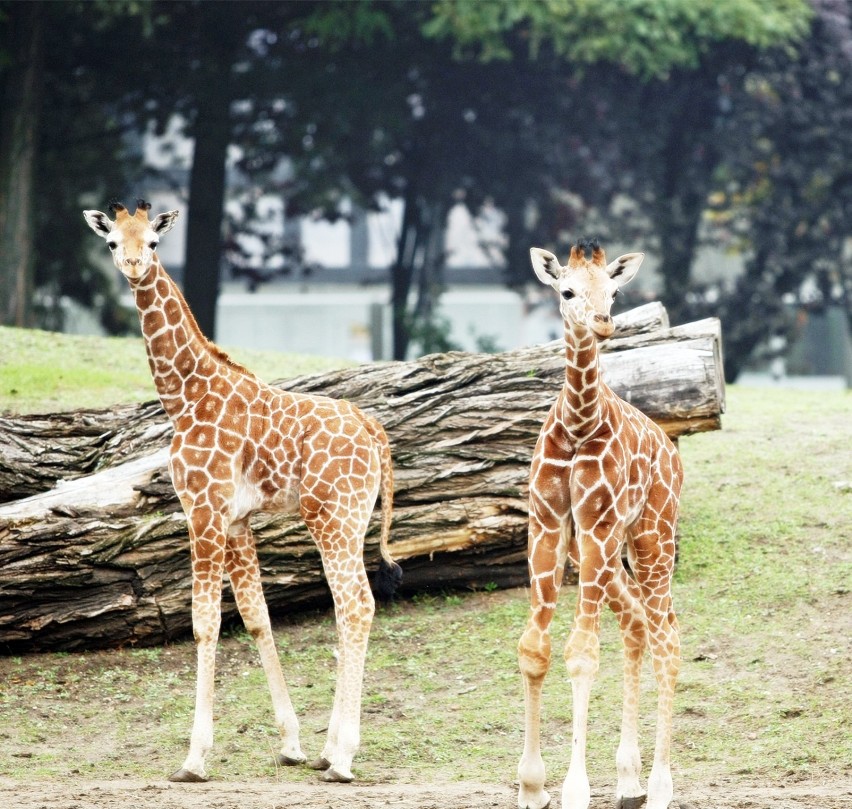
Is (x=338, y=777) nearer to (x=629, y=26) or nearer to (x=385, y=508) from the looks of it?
(x=385, y=508)

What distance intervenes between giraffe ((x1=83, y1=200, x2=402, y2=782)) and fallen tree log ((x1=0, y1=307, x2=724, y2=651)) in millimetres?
1976

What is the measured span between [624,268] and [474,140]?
1817 centimetres

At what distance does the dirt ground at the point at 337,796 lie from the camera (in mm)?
6680

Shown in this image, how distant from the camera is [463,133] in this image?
24.7 metres

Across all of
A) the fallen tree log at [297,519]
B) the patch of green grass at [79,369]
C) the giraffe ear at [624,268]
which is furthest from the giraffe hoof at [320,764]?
the patch of green grass at [79,369]

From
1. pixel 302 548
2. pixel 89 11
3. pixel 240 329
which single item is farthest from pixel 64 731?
pixel 240 329

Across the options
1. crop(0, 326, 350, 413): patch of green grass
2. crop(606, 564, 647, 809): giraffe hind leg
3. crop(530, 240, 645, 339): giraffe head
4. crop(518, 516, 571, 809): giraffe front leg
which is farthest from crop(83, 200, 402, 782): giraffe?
crop(0, 326, 350, 413): patch of green grass

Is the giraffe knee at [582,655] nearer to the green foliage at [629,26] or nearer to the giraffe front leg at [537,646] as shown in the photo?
the giraffe front leg at [537,646]

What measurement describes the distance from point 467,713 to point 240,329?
70.9ft

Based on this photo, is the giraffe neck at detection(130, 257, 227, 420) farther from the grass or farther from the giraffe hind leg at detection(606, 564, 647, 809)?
the giraffe hind leg at detection(606, 564, 647, 809)

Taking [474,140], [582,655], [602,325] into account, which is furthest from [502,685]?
[474,140]

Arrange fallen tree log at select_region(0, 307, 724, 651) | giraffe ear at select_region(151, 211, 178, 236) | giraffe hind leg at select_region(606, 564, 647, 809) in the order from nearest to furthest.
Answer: giraffe hind leg at select_region(606, 564, 647, 809) → giraffe ear at select_region(151, 211, 178, 236) → fallen tree log at select_region(0, 307, 724, 651)

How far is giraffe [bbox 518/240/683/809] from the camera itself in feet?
21.4

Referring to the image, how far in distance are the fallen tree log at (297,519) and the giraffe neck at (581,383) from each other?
12.4 feet
